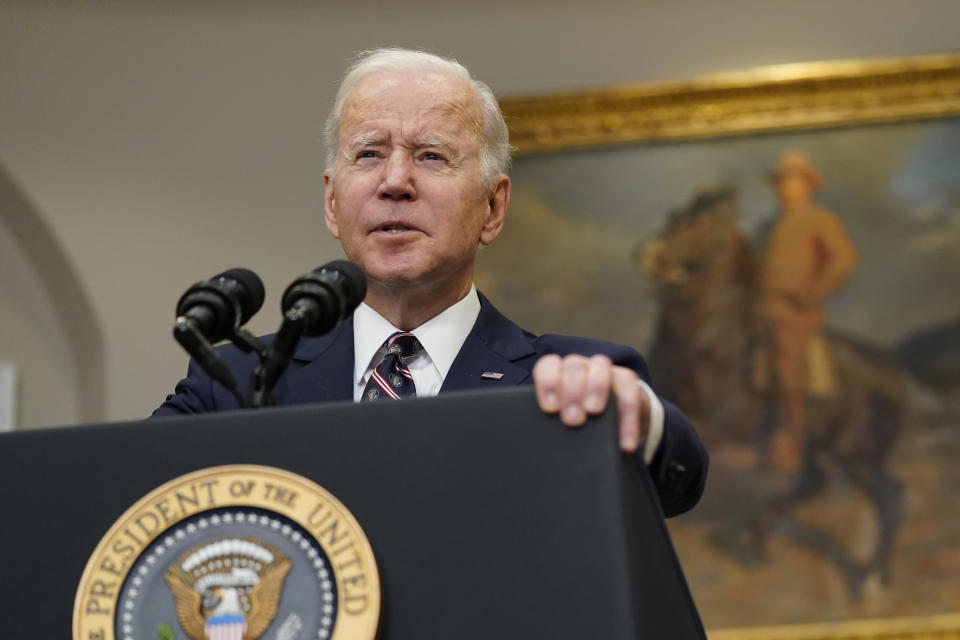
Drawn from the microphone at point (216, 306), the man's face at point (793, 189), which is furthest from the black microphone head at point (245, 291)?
the man's face at point (793, 189)

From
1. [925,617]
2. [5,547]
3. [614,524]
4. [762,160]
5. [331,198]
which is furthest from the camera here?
[762,160]

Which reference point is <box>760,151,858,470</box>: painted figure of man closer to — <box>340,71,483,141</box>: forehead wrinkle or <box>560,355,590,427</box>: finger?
<box>340,71,483,141</box>: forehead wrinkle

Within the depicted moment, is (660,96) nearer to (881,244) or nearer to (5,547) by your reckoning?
(881,244)

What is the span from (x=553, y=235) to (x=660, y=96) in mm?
917

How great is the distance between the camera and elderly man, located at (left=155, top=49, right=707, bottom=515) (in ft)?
7.77

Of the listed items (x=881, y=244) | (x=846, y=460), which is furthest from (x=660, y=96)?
(x=846, y=460)

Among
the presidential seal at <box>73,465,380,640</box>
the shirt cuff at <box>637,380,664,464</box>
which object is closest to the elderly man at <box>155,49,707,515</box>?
the shirt cuff at <box>637,380,664,464</box>

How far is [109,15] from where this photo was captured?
23.6 ft

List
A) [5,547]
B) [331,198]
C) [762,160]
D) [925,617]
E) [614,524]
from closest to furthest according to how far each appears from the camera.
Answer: [614,524] → [5,547] → [331,198] → [925,617] → [762,160]

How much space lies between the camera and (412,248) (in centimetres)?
247

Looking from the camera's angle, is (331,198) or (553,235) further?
(553,235)

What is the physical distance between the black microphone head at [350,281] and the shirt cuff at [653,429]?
0.41m

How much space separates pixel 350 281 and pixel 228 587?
0.52m

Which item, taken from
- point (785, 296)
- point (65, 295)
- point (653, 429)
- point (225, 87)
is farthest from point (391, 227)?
point (65, 295)
